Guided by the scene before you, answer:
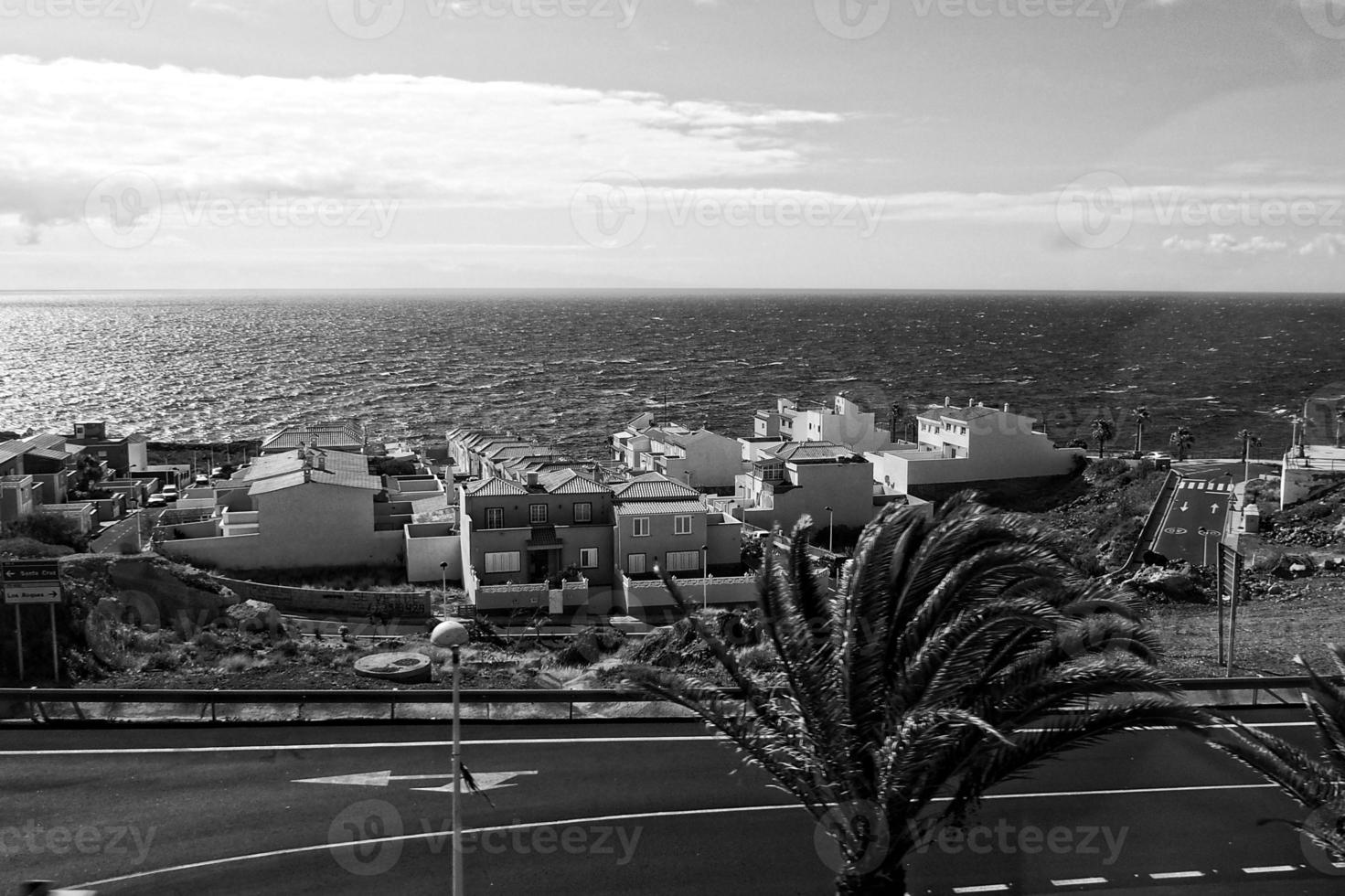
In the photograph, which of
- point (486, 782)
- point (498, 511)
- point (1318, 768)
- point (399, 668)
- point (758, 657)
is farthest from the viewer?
point (498, 511)

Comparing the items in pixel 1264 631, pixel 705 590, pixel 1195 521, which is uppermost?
pixel 1264 631

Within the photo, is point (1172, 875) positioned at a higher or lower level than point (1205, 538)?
higher

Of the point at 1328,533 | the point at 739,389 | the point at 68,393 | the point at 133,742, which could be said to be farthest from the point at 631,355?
the point at 133,742

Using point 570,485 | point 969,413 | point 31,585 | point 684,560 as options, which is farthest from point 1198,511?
point 31,585

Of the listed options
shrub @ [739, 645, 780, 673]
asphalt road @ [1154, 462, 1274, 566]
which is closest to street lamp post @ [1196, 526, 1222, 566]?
asphalt road @ [1154, 462, 1274, 566]

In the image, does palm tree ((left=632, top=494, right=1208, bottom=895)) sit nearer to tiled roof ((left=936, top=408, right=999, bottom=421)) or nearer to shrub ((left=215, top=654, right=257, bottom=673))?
shrub ((left=215, top=654, right=257, bottom=673))

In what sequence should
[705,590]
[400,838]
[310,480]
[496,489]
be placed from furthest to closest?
[310,480] < [496,489] < [705,590] < [400,838]

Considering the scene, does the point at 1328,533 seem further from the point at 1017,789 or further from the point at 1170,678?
the point at 1170,678

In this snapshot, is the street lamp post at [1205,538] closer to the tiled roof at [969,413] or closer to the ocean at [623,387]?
the tiled roof at [969,413]

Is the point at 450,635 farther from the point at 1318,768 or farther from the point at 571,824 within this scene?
the point at 1318,768
